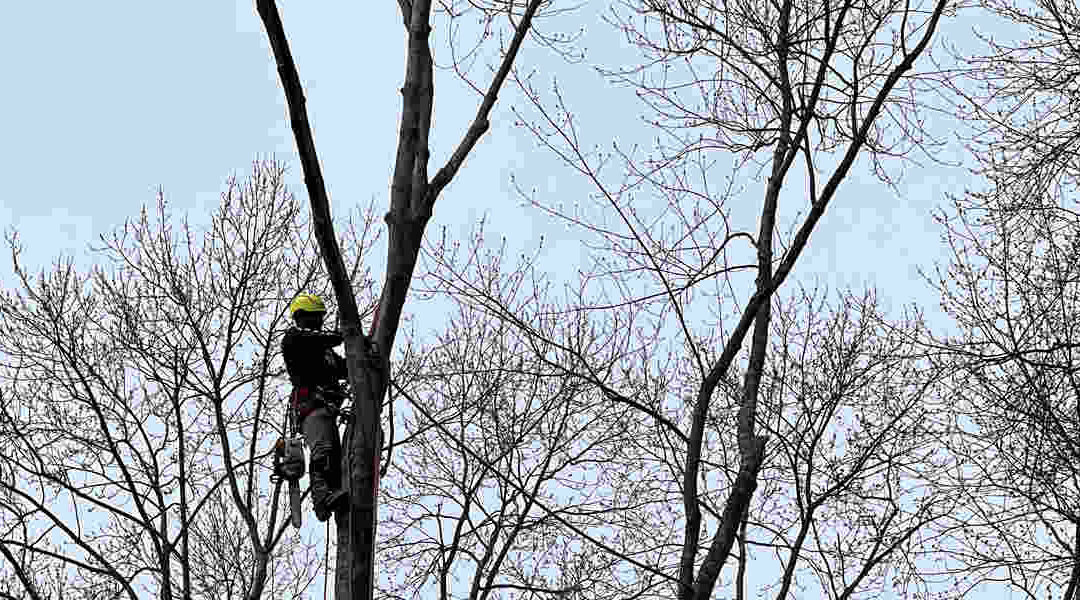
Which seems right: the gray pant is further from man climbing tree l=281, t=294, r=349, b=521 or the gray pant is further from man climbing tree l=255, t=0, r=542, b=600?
man climbing tree l=255, t=0, r=542, b=600

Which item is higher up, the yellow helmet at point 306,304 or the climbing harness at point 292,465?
the yellow helmet at point 306,304

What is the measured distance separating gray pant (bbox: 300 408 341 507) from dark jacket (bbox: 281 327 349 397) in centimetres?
18

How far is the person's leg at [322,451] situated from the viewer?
7617mm

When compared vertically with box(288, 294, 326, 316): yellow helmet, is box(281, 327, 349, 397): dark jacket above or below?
below

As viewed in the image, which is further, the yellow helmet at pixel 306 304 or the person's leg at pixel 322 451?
the yellow helmet at pixel 306 304

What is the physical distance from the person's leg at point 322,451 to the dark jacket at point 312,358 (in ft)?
0.58

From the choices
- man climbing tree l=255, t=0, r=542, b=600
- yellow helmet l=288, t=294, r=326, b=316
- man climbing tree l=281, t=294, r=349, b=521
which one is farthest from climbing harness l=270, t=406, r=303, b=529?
man climbing tree l=255, t=0, r=542, b=600

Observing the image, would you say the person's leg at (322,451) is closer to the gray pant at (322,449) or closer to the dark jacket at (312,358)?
the gray pant at (322,449)

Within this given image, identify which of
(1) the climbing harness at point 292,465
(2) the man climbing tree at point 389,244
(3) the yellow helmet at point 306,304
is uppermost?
(3) the yellow helmet at point 306,304

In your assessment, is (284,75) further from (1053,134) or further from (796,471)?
(796,471)

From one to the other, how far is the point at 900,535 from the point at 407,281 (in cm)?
1125

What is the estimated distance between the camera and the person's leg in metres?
7.62

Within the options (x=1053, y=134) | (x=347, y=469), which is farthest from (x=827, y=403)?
(x=347, y=469)

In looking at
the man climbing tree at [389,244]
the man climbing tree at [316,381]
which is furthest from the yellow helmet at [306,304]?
the man climbing tree at [389,244]
